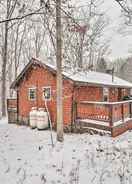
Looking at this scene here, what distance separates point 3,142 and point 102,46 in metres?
31.2

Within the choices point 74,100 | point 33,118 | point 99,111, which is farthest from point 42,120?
point 99,111

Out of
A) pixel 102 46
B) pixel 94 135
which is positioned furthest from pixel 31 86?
pixel 102 46

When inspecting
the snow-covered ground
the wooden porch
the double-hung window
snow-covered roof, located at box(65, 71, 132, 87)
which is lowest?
the snow-covered ground

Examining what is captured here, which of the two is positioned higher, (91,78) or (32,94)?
(91,78)

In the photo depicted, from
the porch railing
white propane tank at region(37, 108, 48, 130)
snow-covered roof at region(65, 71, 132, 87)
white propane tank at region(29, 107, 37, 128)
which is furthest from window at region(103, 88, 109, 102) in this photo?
white propane tank at region(29, 107, 37, 128)

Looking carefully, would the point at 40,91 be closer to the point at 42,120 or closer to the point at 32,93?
the point at 32,93

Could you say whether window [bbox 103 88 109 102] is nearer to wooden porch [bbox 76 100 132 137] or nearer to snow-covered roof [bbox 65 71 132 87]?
snow-covered roof [bbox 65 71 132 87]

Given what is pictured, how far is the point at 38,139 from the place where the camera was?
11.8 metres

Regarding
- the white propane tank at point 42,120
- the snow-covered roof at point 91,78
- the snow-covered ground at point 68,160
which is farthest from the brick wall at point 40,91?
the snow-covered ground at point 68,160

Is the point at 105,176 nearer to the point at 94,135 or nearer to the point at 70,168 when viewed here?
the point at 70,168

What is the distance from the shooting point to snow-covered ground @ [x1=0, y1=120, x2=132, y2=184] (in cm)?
655

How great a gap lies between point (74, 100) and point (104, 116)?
81.5 inches

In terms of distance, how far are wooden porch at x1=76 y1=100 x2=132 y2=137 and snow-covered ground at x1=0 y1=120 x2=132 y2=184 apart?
0.66 meters

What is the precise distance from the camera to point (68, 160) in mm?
8156
